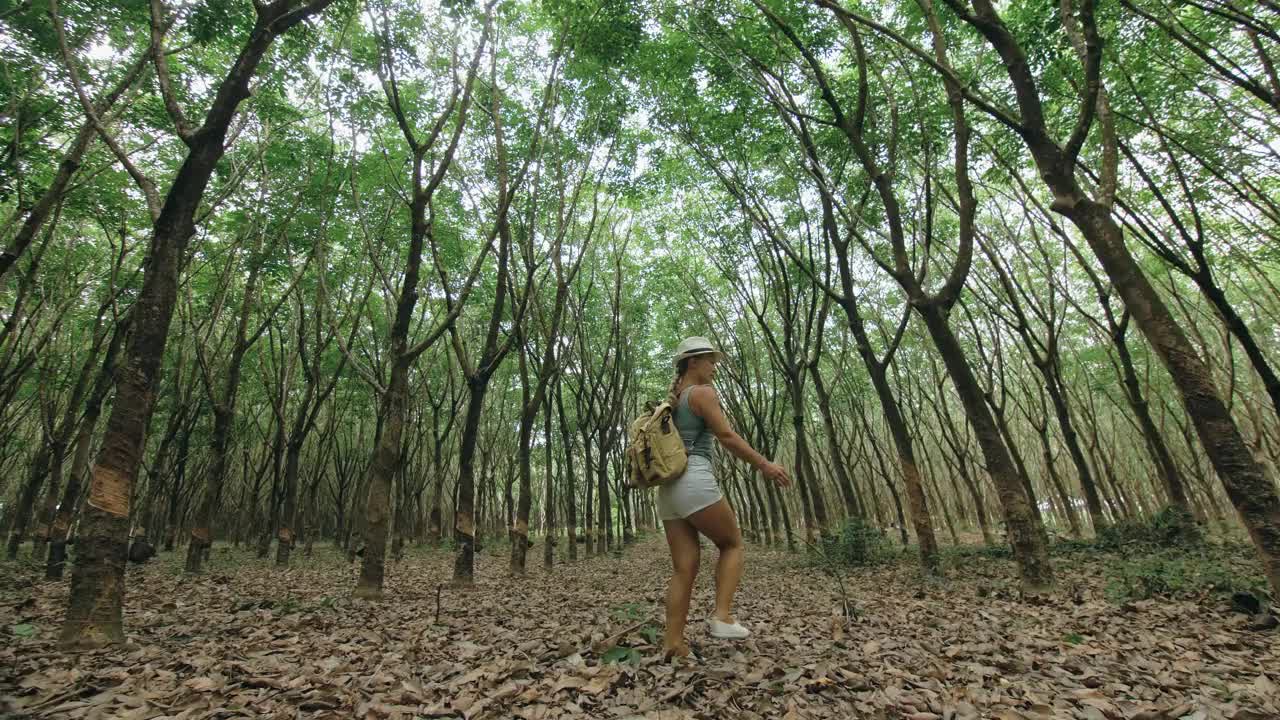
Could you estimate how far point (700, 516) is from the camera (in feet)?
11.8

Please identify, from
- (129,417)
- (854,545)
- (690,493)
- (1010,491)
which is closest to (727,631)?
(690,493)

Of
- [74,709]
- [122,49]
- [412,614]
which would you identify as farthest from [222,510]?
[74,709]

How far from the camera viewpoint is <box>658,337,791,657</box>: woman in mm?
3625

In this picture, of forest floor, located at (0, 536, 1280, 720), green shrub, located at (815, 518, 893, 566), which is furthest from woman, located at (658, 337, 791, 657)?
green shrub, located at (815, 518, 893, 566)

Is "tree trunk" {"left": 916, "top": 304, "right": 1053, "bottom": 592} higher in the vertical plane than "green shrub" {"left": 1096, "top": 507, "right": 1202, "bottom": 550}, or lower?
higher

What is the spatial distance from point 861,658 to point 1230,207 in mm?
13164

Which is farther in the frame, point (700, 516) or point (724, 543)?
point (724, 543)

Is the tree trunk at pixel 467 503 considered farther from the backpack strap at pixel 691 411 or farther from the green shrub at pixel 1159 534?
the green shrub at pixel 1159 534

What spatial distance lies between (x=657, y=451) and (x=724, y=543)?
0.80 meters

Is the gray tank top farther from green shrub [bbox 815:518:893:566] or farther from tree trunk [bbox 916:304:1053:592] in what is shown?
green shrub [bbox 815:518:893:566]

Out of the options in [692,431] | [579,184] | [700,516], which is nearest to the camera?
[700,516]

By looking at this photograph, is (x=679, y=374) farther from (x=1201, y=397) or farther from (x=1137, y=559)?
(x=1137, y=559)

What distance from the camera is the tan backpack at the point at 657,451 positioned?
3637mm

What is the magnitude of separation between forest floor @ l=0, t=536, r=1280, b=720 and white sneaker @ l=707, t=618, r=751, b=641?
0.51ft
